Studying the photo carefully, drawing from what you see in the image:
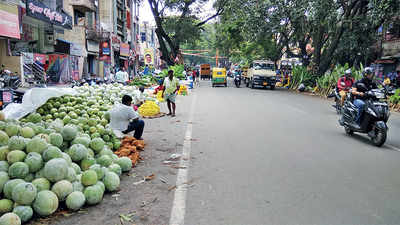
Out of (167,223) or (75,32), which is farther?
(75,32)

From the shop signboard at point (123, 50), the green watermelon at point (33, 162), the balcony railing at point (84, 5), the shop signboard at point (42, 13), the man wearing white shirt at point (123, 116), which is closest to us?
the green watermelon at point (33, 162)

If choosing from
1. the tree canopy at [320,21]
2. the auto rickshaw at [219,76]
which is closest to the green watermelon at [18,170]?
the tree canopy at [320,21]

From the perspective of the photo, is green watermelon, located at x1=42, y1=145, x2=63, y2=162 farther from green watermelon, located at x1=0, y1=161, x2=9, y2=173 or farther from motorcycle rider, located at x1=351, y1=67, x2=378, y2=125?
motorcycle rider, located at x1=351, y1=67, x2=378, y2=125

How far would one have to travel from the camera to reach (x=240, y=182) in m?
4.32

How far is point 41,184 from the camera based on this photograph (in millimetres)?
3312

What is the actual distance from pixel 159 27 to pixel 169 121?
2583cm

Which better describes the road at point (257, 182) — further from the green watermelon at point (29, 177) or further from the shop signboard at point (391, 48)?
the shop signboard at point (391, 48)

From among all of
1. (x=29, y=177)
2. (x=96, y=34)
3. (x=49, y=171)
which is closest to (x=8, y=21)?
(x=29, y=177)

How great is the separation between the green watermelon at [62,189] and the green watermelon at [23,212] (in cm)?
31

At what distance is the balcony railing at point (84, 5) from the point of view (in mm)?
25984

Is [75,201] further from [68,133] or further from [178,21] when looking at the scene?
[178,21]

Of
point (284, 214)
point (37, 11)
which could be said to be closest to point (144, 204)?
point (284, 214)

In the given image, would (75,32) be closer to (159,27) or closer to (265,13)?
(159,27)

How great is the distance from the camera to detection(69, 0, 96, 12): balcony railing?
2598 centimetres
